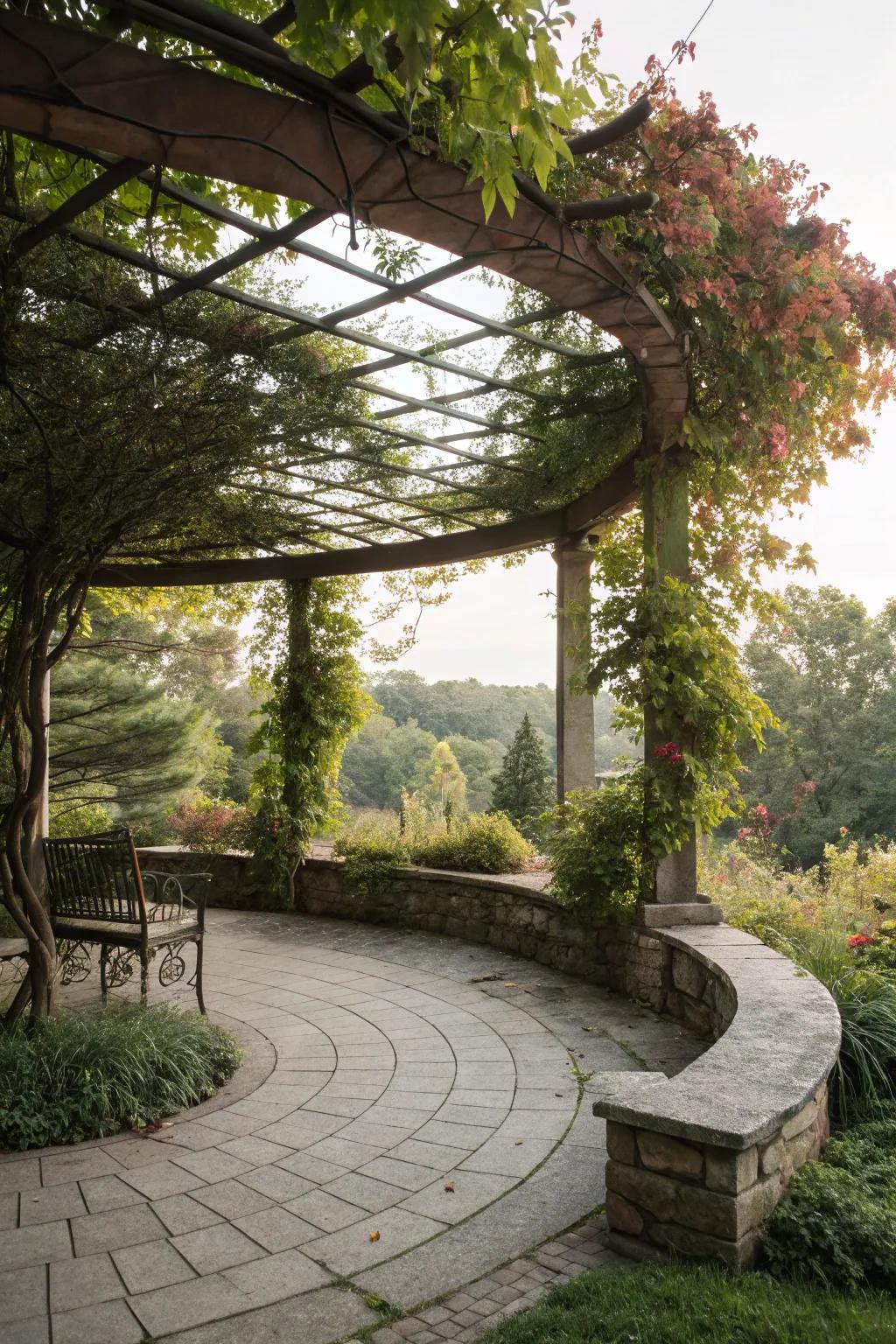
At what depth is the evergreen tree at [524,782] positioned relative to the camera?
37.4ft

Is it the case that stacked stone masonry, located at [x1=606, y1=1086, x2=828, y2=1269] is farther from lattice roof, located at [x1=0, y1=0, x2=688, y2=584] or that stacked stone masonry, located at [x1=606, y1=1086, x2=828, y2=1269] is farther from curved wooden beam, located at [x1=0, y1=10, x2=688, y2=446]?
curved wooden beam, located at [x1=0, y1=10, x2=688, y2=446]

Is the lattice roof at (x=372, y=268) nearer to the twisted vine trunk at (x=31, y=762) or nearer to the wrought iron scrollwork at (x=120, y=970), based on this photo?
the twisted vine trunk at (x=31, y=762)

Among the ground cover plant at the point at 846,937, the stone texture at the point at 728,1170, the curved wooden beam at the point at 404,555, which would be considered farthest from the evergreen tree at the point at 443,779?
the stone texture at the point at 728,1170

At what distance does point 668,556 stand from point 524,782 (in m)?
6.93

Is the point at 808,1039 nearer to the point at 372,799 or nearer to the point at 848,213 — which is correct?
the point at 848,213

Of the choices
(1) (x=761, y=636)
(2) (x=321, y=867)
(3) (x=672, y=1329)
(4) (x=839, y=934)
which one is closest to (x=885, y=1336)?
(3) (x=672, y=1329)

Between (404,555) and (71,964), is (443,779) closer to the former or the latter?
(404,555)

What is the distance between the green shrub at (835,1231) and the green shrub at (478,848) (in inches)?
169

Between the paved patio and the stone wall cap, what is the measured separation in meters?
0.40

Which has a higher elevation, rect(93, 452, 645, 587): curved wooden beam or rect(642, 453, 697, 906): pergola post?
rect(93, 452, 645, 587): curved wooden beam

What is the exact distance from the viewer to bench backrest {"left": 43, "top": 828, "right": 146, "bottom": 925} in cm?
454

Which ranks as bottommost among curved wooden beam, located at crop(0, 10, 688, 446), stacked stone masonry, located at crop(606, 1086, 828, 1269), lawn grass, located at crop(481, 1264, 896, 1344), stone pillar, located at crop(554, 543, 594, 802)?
lawn grass, located at crop(481, 1264, 896, 1344)

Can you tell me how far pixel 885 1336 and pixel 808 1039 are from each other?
3.49 feet

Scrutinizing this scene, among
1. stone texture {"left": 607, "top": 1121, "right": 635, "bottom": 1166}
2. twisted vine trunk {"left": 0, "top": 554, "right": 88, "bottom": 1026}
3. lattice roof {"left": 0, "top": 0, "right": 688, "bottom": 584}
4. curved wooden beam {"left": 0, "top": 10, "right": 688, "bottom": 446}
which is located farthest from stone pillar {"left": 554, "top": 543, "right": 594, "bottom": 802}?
stone texture {"left": 607, "top": 1121, "right": 635, "bottom": 1166}
